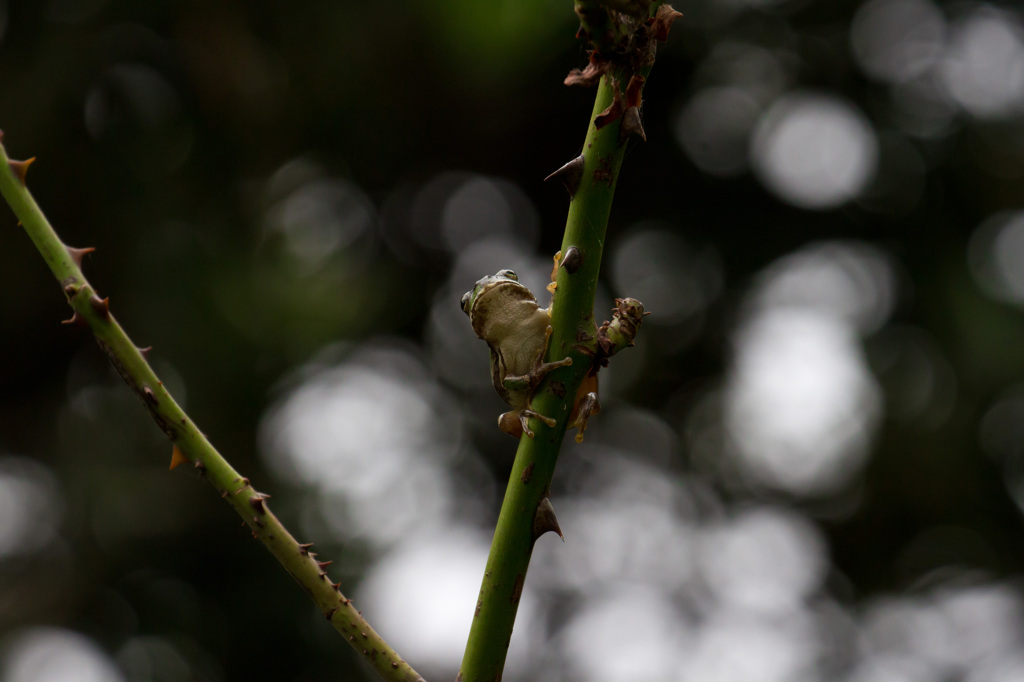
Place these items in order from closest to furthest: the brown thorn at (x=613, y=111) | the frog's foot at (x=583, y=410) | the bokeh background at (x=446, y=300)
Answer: the brown thorn at (x=613, y=111), the frog's foot at (x=583, y=410), the bokeh background at (x=446, y=300)

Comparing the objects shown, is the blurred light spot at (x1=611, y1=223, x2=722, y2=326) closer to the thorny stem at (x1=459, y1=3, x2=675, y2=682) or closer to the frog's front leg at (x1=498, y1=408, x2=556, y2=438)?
the frog's front leg at (x1=498, y1=408, x2=556, y2=438)

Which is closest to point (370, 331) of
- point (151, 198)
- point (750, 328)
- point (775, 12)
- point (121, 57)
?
point (151, 198)

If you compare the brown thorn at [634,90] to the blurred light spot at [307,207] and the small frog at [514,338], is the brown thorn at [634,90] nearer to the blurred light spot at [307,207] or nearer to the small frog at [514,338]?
the small frog at [514,338]

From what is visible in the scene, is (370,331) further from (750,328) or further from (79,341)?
(750,328)

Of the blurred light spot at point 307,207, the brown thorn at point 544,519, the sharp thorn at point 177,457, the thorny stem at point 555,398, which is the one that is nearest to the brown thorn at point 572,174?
the thorny stem at point 555,398

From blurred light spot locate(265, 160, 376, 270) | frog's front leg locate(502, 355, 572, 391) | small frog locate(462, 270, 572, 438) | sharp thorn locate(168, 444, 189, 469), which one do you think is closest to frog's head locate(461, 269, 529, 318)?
small frog locate(462, 270, 572, 438)

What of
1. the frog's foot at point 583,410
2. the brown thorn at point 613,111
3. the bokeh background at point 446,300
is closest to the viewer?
the brown thorn at point 613,111

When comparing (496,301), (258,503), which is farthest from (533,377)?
(258,503)
